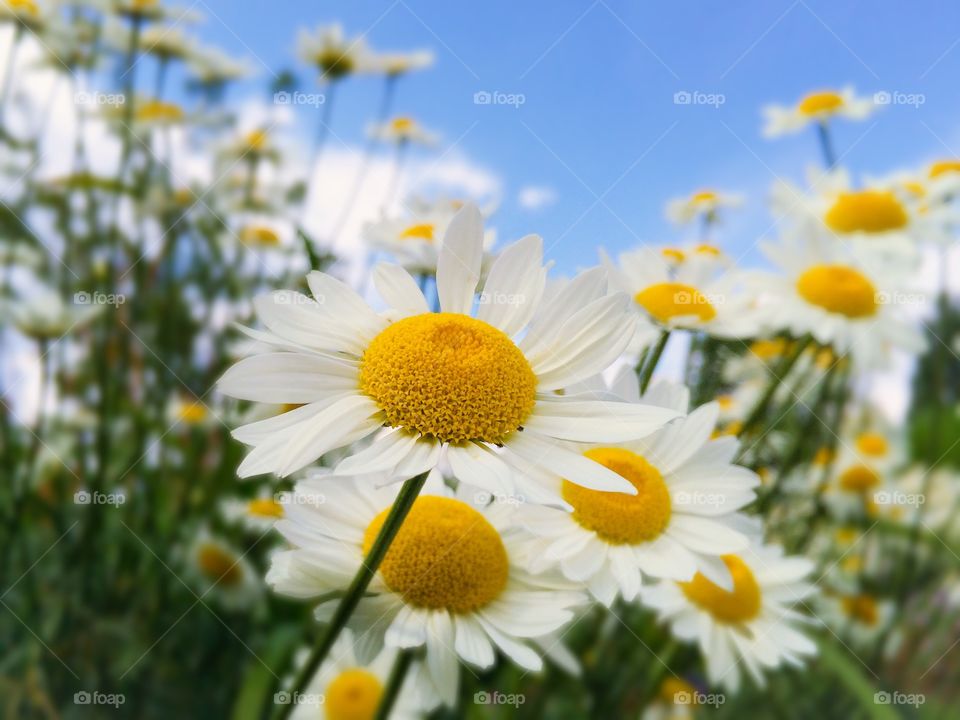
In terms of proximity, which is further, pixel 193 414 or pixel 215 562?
pixel 193 414

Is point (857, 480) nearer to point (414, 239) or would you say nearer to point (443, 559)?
point (414, 239)

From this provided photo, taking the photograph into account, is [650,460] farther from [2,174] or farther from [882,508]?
[2,174]

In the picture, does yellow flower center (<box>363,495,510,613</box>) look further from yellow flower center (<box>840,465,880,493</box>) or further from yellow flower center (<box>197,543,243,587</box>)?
yellow flower center (<box>840,465,880,493</box>)

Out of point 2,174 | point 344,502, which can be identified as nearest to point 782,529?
point 344,502

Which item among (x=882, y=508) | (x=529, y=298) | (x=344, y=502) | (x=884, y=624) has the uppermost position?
(x=529, y=298)

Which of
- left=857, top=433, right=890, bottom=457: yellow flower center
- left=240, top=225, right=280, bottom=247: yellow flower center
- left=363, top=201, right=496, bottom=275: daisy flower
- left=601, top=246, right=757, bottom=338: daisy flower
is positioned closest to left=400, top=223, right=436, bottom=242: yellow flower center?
left=363, top=201, right=496, bottom=275: daisy flower

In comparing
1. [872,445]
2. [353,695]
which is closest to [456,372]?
[353,695]
